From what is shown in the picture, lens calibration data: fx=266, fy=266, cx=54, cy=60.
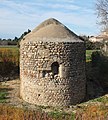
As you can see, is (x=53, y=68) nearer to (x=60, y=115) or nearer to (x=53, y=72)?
(x=53, y=72)

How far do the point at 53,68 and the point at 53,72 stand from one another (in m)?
0.22

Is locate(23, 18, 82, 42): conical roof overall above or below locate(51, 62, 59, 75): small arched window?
above

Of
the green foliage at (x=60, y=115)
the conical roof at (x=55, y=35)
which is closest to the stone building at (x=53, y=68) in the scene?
the conical roof at (x=55, y=35)

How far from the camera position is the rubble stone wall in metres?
14.5

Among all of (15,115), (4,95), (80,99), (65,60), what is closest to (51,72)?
(65,60)

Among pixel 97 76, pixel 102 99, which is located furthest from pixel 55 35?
pixel 97 76

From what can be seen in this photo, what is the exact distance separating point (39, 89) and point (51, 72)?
1.17 meters

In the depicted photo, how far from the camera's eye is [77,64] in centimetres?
1504

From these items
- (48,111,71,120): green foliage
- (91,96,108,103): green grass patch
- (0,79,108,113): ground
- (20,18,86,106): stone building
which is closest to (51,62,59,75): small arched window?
(20,18,86,106): stone building

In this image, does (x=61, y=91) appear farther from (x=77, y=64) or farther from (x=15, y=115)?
(x=15, y=115)

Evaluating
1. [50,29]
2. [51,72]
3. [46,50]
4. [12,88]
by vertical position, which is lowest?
[12,88]

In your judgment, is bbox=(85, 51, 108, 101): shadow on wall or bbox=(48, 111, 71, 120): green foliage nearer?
bbox=(48, 111, 71, 120): green foliage

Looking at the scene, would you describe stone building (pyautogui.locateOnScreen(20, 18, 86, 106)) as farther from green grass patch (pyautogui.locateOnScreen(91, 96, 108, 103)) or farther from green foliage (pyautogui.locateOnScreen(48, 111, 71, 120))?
green foliage (pyautogui.locateOnScreen(48, 111, 71, 120))

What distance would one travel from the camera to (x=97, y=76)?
69.9 ft
